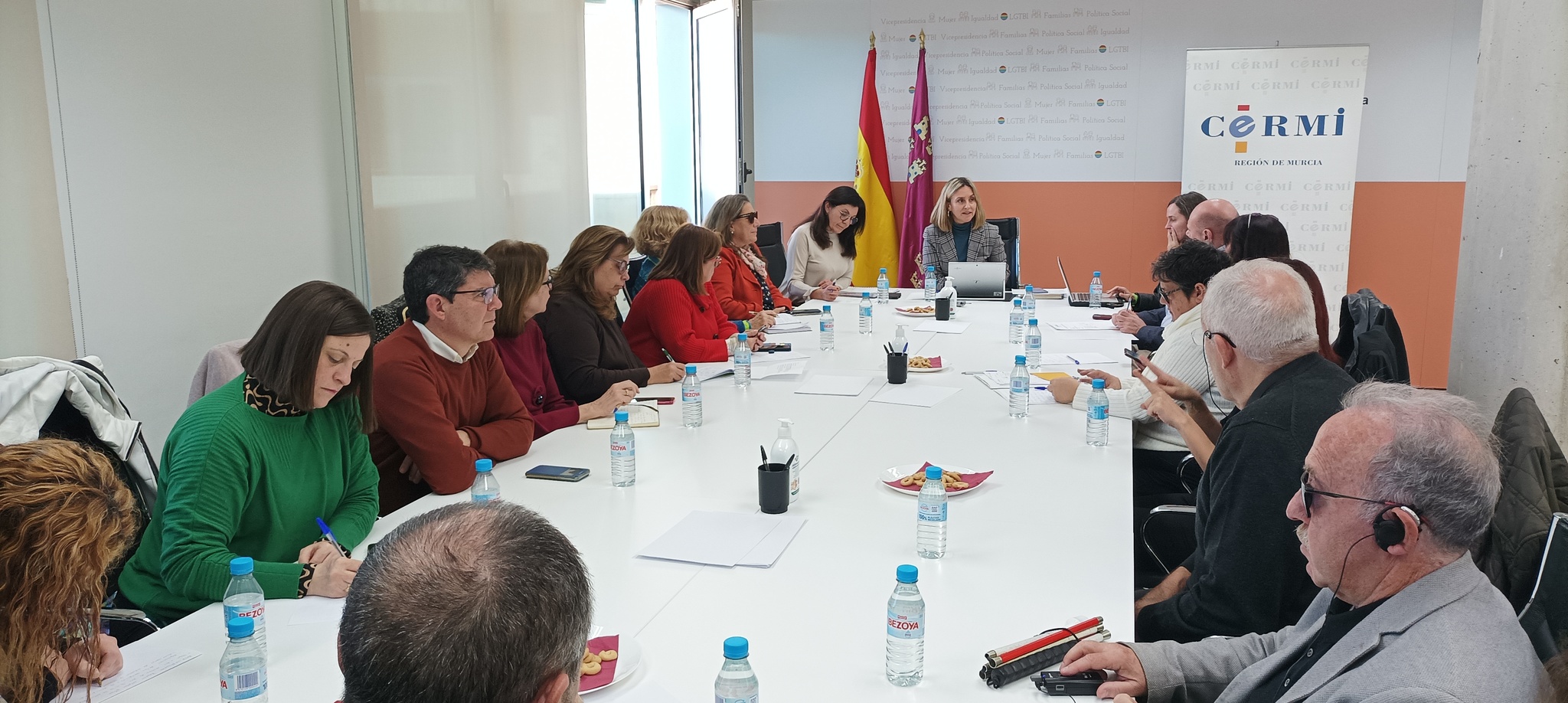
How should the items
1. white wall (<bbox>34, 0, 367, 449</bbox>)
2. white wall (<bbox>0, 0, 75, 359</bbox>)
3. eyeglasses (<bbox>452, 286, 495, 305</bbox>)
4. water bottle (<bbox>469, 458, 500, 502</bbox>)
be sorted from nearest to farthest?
water bottle (<bbox>469, 458, 500, 502</bbox>), eyeglasses (<bbox>452, 286, 495, 305</bbox>), white wall (<bbox>0, 0, 75, 359</bbox>), white wall (<bbox>34, 0, 367, 449</bbox>)

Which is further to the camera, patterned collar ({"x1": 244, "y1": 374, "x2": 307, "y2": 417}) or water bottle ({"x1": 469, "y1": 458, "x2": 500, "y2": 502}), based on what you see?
water bottle ({"x1": 469, "y1": 458, "x2": 500, "y2": 502})

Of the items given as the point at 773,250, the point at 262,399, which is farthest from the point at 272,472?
the point at 773,250

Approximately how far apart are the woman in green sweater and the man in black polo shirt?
5.62 feet

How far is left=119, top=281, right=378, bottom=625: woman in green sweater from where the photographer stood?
2.08 metres

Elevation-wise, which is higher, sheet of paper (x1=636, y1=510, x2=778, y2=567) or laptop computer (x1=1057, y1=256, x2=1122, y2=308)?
laptop computer (x1=1057, y1=256, x2=1122, y2=308)

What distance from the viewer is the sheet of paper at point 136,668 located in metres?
1.65

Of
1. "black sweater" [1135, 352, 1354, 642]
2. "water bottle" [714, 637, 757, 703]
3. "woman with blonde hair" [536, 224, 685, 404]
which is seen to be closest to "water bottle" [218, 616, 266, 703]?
"water bottle" [714, 637, 757, 703]

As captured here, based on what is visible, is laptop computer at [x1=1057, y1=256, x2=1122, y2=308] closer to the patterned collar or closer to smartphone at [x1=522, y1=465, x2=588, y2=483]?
smartphone at [x1=522, y1=465, x2=588, y2=483]

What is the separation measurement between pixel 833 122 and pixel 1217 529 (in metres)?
6.85

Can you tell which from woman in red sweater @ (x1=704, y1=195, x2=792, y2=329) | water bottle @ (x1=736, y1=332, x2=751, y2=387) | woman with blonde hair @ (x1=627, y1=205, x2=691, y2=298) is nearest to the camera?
water bottle @ (x1=736, y1=332, x2=751, y2=387)


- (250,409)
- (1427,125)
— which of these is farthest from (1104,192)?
(250,409)

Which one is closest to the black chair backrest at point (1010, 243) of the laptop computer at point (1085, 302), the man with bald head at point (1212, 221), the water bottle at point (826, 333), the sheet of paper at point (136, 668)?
the laptop computer at point (1085, 302)

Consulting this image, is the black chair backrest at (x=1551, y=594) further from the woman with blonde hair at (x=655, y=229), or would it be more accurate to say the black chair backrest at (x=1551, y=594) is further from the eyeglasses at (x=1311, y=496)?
the woman with blonde hair at (x=655, y=229)

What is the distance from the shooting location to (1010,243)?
7.25 m
